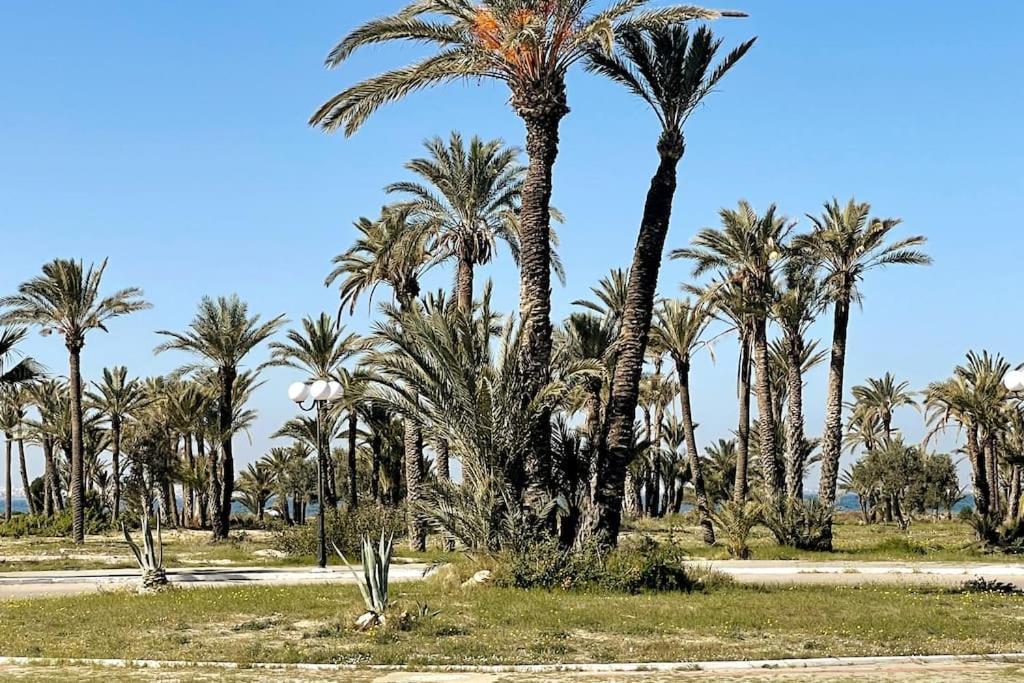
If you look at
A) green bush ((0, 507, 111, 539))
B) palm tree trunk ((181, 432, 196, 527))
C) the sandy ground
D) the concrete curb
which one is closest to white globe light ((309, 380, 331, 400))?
the concrete curb

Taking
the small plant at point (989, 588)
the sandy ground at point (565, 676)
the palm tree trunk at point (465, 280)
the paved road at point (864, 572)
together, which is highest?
the palm tree trunk at point (465, 280)

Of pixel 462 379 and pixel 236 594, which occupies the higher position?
pixel 462 379

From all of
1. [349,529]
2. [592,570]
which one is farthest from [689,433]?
[592,570]

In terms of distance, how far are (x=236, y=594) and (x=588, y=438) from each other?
7058mm

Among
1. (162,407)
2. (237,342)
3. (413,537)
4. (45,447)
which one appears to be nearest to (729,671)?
(413,537)

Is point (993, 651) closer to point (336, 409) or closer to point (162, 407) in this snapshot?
point (336, 409)

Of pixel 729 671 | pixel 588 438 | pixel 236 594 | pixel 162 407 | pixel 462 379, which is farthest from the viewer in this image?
pixel 162 407

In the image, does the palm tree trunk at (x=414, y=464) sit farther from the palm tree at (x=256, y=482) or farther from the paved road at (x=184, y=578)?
the palm tree at (x=256, y=482)

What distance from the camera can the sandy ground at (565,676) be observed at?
10.1 meters

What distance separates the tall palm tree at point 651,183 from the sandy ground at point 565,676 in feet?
29.9

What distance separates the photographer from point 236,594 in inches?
680

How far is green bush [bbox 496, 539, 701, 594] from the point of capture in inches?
677

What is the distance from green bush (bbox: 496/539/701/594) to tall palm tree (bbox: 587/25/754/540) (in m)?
1.71

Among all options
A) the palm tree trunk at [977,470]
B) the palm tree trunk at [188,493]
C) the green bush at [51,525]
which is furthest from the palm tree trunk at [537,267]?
the palm tree trunk at [188,493]
